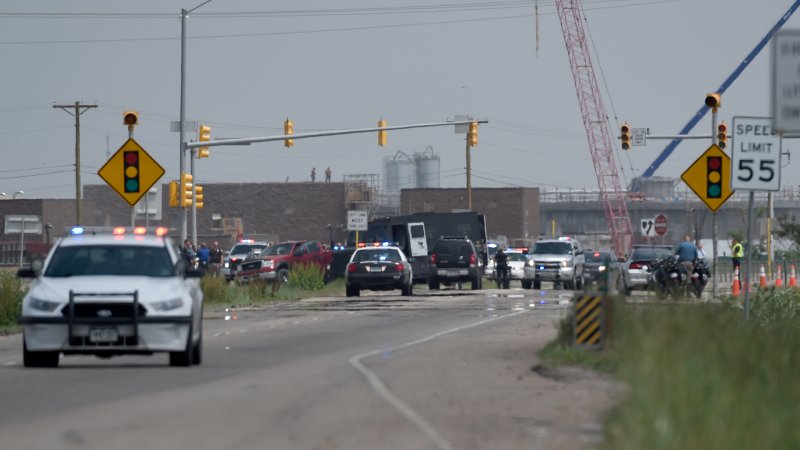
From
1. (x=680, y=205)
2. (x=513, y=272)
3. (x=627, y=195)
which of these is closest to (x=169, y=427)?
(x=513, y=272)

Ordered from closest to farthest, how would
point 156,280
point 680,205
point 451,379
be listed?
point 451,379, point 156,280, point 680,205

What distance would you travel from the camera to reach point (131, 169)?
29938mm

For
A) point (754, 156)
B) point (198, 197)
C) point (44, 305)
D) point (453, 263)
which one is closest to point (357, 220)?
point (453, 263)

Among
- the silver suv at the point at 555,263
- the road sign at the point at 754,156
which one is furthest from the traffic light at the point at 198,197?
the road sign at the point at 754,156

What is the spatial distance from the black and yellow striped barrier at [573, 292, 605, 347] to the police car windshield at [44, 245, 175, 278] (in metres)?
5.58

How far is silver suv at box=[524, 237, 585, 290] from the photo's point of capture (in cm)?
5656

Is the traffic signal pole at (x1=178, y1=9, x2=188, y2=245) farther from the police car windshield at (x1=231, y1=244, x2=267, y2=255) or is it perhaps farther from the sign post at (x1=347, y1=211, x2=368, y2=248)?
the police car windshield at (x1=231, y1=244, x2=267, y2=255)

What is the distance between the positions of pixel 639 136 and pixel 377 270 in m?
12.8

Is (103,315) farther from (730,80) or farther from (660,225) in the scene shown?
(730,80)

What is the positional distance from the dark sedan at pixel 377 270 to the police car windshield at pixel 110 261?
26043mm

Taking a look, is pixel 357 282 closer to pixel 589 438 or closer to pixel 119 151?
pixel 119 151

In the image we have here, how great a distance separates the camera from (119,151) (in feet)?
97.9

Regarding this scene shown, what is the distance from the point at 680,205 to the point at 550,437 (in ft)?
467

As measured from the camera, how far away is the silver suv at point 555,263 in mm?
56562
